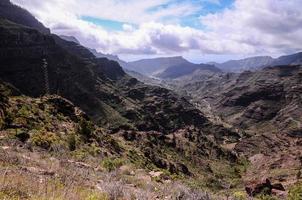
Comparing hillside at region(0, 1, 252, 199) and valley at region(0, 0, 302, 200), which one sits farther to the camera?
hillside at region(0, 1, 252, 199)

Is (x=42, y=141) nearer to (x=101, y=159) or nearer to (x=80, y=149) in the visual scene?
(x=80, y=149)

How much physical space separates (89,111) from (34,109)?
437 ft

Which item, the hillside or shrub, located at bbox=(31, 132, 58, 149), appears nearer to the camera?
the hillside

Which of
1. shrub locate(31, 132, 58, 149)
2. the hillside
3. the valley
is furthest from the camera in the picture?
shrub locate(31, 132, 58, 149)

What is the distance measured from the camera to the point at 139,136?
13425 cm

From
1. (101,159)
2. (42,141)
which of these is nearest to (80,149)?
(42,141)

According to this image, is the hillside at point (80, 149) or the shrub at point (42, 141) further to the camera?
the shrub at point (42, 141)

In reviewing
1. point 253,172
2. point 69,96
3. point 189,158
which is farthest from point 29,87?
point 253,172

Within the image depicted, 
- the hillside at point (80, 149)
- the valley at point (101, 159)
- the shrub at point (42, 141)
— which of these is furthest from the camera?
the shrub at point (42, 141)

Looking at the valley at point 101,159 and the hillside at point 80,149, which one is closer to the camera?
the valley at point 101,159

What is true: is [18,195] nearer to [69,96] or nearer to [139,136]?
[139,136]

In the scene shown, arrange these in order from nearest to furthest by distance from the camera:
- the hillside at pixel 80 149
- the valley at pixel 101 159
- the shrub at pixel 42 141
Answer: the valley at pixel 101 159
the hillside at pixel 80 149
the shrub at pixel 42 141

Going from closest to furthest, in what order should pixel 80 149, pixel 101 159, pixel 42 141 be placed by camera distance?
pixel 101 159, pixel 42 141, pixel 80 149

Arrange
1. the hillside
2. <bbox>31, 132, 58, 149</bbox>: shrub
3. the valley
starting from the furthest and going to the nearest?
<bbox>31, 132, 58, 149</bbox>: shrub
the hillside
the valley
